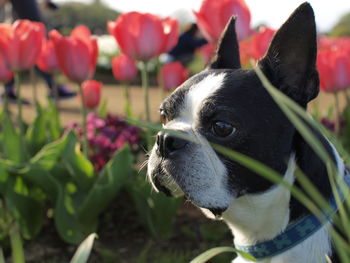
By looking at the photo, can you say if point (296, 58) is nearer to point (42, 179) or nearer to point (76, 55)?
point (76, 55)

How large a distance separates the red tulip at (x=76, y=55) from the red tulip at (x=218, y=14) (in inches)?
25.7

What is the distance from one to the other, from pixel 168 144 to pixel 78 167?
127 centimetres

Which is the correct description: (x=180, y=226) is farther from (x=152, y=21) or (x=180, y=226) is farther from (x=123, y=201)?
(x=152, y=21)

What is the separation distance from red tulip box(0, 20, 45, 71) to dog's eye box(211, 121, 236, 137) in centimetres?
165

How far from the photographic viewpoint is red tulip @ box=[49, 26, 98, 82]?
128 inches

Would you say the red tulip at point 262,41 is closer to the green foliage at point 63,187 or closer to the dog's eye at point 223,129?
the green foliage at point 63,187

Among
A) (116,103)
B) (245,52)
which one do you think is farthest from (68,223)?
(116,103)

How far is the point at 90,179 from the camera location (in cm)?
327

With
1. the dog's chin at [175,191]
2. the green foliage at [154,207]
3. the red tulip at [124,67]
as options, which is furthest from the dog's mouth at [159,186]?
the red tulip at [124,67]

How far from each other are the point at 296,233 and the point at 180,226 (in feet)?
5.55

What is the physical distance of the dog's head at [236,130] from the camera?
6.70 feet

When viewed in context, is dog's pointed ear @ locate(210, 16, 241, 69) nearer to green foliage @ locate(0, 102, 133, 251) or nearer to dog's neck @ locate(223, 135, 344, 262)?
dog's neck @ locate(223, 135, 344, 262)

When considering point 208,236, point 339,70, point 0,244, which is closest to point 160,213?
point 208,236

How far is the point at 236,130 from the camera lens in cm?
204
